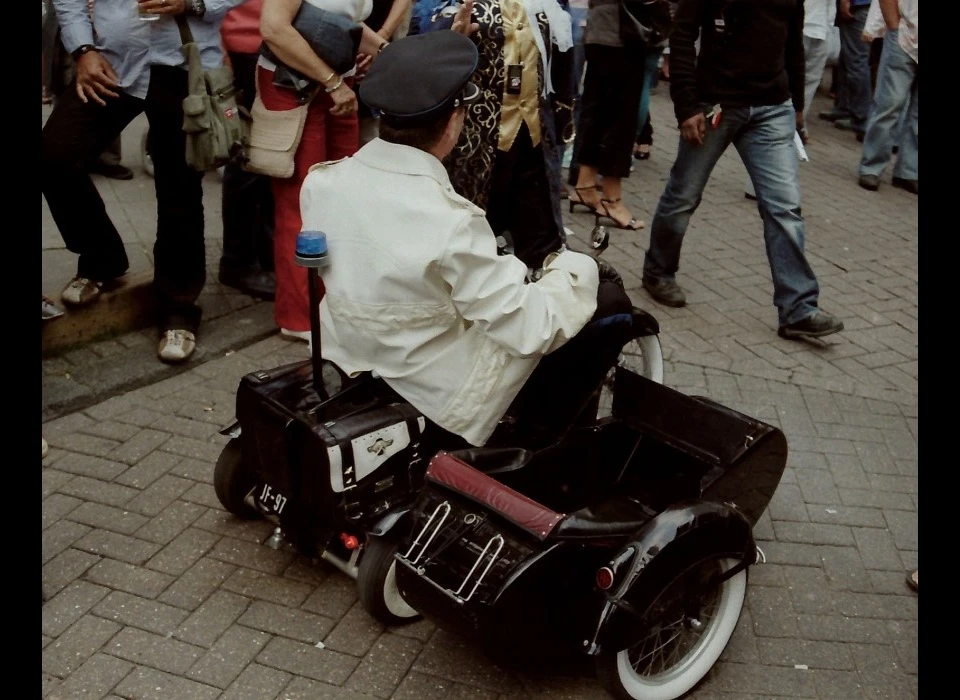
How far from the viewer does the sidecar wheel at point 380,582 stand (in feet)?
9.87

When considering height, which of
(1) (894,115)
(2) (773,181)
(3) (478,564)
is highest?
(2) (773,181)

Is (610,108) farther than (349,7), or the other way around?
(610,108)

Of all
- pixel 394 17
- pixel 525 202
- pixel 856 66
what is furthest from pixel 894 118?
pixel 394 17

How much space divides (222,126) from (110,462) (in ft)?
4.56

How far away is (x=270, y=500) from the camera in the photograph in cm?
326

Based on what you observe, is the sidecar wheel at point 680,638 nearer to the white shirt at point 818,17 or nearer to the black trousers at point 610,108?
the black trousers at point 610,108

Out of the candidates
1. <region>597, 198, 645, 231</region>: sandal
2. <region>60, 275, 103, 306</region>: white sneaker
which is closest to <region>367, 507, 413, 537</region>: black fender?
<region>60, 275, 103, 306</region>: white sneaker

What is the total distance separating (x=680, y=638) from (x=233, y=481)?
149cm

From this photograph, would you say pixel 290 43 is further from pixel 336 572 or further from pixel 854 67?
pixel 854 67

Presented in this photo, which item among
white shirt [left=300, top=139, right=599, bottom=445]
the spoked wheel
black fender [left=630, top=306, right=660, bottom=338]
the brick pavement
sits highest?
white shirt [left=300, top=139, right=599, bottom=445]

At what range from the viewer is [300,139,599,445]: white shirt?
2801mm

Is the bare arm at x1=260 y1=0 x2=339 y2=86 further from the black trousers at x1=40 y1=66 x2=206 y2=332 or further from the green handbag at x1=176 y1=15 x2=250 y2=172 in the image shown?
the black trousers at x1=40 y1=66 x2=206 y2=332

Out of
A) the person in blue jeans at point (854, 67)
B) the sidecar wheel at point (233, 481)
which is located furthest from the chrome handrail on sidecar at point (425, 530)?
the person in blue jeans at point (854, 67)
